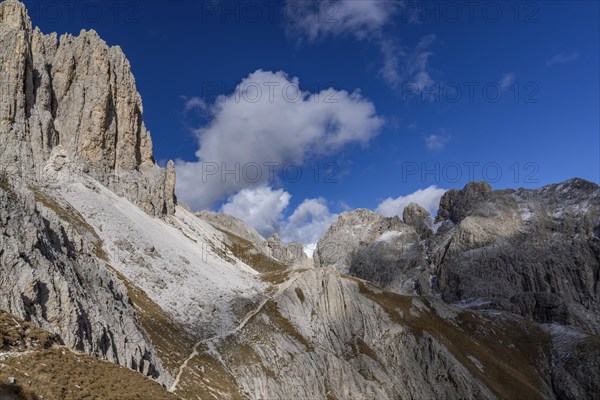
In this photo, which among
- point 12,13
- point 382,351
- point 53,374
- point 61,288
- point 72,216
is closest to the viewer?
point 53,374

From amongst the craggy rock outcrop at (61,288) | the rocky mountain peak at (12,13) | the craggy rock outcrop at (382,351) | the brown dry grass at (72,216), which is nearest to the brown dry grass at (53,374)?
the craggy rock outcrop at (61,288)

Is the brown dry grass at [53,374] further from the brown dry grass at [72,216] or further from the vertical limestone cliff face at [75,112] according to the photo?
the vertical limestone cliff face at [75,112]

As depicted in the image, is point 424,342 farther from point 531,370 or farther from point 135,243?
point 135,243

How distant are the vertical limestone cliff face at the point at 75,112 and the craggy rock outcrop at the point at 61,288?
54.4m

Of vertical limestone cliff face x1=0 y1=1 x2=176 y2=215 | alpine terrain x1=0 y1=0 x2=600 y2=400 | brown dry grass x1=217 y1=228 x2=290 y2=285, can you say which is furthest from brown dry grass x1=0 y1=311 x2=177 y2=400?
brown dry grass x1=217 y1=228 x2=290 y2=285

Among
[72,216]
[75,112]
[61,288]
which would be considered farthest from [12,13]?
[61,288]

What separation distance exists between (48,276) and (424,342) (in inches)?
2928

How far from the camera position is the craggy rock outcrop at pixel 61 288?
29.8m

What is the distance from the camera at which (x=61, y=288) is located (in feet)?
108

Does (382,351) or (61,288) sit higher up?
(382,351)

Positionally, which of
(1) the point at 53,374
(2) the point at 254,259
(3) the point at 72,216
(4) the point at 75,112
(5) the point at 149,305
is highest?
(4) the point at 75,112

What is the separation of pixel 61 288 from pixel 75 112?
90.1 m

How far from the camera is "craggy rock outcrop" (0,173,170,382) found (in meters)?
29.8

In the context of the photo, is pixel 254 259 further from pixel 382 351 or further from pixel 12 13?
pixel 12 13
